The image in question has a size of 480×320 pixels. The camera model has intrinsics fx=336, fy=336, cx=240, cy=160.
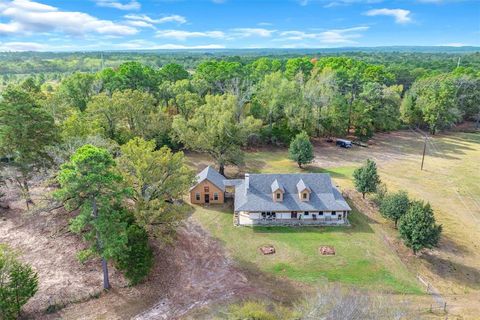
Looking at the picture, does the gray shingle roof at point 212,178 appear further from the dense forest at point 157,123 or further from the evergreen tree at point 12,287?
the evergreen tree at point 12,287

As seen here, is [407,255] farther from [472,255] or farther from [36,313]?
[36,313]

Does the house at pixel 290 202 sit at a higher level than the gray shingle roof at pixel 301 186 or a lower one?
lower

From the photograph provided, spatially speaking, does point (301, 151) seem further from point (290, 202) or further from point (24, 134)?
point (24, 134)

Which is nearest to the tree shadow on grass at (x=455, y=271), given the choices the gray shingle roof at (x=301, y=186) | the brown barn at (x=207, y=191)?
the gray shingle roof at (x=301, y=186)

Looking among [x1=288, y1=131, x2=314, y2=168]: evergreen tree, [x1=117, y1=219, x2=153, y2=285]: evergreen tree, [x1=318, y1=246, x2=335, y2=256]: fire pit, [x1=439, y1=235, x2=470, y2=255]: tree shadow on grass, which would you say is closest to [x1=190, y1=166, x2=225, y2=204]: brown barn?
[x1=117, y1=219, x2=153, y2=285]: evergreen tree

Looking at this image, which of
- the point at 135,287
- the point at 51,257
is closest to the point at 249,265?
the point at 135,287

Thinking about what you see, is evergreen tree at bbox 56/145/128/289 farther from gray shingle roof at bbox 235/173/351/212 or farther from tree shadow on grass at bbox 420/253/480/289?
tree shadow on grass at bbox 420/253/480/289

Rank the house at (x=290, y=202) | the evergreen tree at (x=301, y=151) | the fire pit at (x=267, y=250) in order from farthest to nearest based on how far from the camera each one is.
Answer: the evergreen tree at (x=301, y=151)
the house at (x=290, y=202)
the fire pit at (x=267, y=250)
